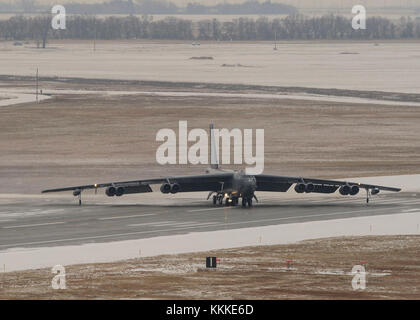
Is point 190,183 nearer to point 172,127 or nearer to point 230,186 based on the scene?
point 230,186

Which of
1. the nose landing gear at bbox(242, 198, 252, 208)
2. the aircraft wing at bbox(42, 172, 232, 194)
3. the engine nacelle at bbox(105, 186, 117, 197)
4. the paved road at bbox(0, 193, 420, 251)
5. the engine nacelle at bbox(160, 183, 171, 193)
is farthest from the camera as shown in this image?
the nose landing gear at bbox(242, 198, 252, 208)

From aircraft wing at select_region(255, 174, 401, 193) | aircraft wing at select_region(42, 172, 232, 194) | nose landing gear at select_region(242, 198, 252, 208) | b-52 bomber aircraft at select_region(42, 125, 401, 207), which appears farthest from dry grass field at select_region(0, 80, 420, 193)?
nose landing gear at select_region(242, 198, 252, 208)

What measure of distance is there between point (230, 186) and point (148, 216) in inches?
259

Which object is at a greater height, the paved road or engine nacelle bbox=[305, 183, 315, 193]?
engine nacelle bbox=[305, 183, 315, 193]

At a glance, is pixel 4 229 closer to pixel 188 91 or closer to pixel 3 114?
pixel 3 114

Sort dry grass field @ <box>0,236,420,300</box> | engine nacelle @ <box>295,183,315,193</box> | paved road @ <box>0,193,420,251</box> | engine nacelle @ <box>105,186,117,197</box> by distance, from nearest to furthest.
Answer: dry grass field @ <box>0,236,420,300</box>
paved road @ <box>0,193,420,251</box>
engine nacelle @ <box>105,186,117,197</box>
engine nacelle @ <box>295,183,315,193</box>

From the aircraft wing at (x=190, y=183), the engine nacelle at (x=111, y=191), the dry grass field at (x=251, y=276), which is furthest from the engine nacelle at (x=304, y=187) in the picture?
the dry grass field at (x=251, y=276)

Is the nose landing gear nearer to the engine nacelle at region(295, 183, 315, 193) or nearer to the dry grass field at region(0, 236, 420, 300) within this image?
the engine nacelle at region(295, 183, 315, 193)

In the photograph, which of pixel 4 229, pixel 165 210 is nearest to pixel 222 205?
pixel 165 210

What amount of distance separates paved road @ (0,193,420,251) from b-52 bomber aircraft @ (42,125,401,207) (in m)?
1.11

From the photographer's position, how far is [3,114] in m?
143

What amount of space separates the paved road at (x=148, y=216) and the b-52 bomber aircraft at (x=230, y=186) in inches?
43.6

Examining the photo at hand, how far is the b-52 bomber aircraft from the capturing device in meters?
77.4

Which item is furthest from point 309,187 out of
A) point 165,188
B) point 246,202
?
point 165,188
